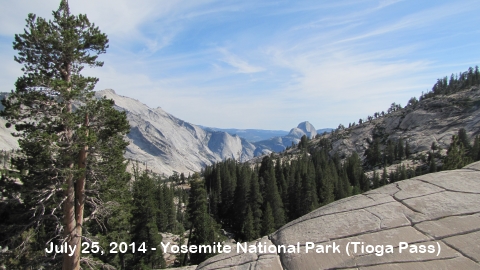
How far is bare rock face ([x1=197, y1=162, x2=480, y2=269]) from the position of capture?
6.92 metres

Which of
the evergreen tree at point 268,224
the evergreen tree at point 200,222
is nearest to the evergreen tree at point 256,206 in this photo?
the evergreen tree at point 268,224

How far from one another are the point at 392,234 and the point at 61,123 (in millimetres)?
15003

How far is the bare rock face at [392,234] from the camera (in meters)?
6.92

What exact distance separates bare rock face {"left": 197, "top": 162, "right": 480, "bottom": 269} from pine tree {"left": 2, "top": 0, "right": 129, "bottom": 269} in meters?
9.12

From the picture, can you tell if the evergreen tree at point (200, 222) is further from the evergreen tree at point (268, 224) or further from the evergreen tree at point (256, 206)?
the evergreen tree at point (256, 206)

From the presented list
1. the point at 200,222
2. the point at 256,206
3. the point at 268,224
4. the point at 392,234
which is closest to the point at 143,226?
the point at 200,222

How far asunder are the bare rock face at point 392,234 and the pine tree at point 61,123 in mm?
9123

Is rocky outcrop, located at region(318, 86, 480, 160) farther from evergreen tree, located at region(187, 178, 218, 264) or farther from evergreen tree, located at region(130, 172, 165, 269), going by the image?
evergreen tree, located at region(130, 172, 165, 269)

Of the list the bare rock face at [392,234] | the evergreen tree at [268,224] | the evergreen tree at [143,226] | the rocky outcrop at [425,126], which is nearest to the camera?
the bare rock face at [392,234]

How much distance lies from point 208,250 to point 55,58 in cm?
2556

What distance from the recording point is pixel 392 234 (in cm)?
779

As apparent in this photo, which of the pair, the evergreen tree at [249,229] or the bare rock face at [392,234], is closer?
the bare rock face at [392,234]

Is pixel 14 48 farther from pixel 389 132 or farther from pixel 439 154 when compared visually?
pixel 389 132

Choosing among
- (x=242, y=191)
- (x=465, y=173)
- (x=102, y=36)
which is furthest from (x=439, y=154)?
(x=102, y=36)
